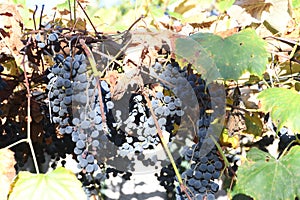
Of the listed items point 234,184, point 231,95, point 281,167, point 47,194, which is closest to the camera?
point 47,194

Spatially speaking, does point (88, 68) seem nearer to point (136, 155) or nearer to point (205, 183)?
point (136, 155)

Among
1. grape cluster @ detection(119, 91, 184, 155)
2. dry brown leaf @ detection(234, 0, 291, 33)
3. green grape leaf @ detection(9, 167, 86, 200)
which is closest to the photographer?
green grape leaf @ detection(9, 167, 86, 200)

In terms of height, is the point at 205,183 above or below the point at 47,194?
below

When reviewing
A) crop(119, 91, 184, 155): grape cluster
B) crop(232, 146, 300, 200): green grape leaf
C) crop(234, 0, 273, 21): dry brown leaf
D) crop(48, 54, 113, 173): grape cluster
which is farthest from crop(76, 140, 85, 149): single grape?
crop(234, 0, 273, 21): dry brown leaf

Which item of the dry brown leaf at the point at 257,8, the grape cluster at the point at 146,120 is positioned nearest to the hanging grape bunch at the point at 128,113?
the grape cluster at the point at 146,120

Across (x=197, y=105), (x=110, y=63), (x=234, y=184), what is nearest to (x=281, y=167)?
(x=234, y=184)

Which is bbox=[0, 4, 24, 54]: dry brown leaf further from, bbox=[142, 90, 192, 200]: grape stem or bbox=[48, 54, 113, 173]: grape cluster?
bbox=[142, 90, 192, 200]: grape stem

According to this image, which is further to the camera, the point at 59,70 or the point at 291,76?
the point at 291,76
